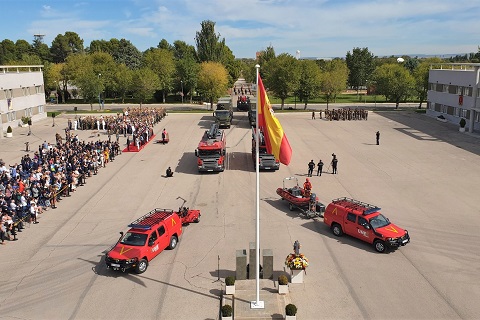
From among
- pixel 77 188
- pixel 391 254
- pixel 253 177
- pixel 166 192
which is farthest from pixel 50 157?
pixel 391 254

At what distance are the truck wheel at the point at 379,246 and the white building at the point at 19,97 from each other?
41.8 meters

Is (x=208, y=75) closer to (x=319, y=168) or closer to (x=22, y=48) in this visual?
(x=319, y=168)

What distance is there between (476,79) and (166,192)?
127ft

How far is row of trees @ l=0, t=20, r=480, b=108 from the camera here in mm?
63406

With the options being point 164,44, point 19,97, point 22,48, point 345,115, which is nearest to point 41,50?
point 22,48

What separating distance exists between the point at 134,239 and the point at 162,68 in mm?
67864

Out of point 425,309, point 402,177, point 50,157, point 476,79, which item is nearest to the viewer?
point 425,309

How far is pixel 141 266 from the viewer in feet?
51.4

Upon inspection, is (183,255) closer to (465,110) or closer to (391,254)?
(391,254)

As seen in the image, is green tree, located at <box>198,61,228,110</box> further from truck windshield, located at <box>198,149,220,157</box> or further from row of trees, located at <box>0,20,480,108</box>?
truck windshield, located at <box>198,149,220,157</box>

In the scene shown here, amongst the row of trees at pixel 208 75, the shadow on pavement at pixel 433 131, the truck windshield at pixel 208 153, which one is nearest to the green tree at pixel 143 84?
the row of trees at pixel 208 75

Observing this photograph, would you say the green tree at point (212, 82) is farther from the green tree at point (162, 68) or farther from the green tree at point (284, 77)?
the green tree at point (162, 68)

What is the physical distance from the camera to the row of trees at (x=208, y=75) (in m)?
63.4

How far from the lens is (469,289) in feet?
46.8
